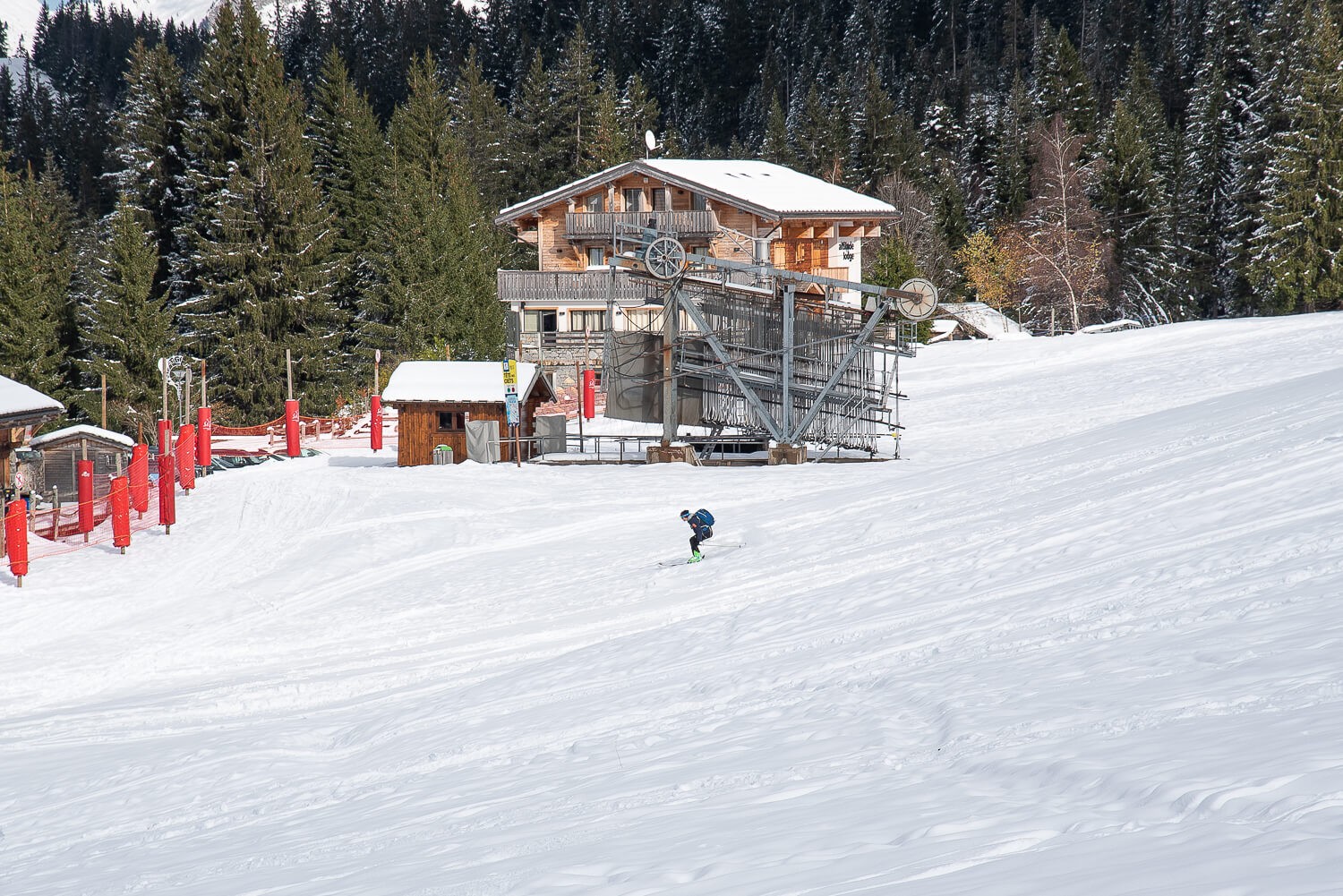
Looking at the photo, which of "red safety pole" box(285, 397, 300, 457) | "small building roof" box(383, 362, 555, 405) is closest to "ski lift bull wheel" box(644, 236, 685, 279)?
"small building roof" box(383, 362, 555, 405)

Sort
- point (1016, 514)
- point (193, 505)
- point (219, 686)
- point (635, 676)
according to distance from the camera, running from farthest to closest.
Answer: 1. point (193, 505)
2. point (1016, 514)
3. point (219, 686)
4. point (635, 676)

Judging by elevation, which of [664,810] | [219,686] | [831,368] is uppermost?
[831,368]

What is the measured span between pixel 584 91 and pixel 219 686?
229 feet

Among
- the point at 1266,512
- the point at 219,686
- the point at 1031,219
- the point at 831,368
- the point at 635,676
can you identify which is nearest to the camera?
the point at 635,676

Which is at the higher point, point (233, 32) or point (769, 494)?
point (233, 32)

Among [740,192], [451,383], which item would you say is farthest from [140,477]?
[740,192]

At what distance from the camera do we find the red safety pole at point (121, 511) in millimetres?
23734

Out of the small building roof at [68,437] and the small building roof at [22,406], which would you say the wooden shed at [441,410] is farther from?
the small building roof at [22,406]

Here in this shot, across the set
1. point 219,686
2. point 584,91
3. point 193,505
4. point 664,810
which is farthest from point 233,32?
point 664,810

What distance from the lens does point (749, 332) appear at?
108ft

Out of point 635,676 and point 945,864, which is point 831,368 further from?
point 945,864

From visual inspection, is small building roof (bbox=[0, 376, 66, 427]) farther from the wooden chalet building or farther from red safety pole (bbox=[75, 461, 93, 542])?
the wooden chalet building

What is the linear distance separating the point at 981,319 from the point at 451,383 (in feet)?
134

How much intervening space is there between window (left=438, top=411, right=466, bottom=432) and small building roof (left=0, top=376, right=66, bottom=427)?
10278 mm
